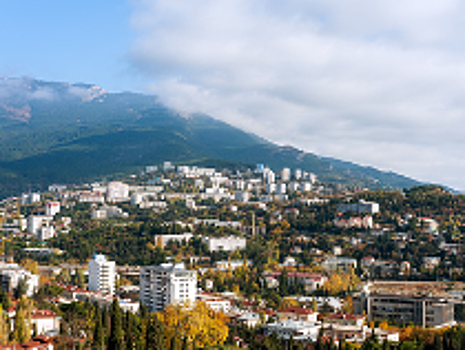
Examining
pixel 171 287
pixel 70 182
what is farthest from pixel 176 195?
pixel 171 287

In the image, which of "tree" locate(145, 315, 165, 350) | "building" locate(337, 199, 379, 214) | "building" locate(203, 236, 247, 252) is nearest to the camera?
"tree" locate(145, 315, 165, 350)

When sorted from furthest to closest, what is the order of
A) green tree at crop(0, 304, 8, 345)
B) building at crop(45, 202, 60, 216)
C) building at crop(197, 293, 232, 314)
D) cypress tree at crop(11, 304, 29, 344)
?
building at crop(45, 202, 60, 216) → building at crop(197, 293, 232, 314) → cypress tree at crop(11, 304, 29, 344) → green tree at crop(0, 304, 8, 345)

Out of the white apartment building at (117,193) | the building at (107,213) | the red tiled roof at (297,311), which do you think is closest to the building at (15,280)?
the red tiled roof at (297,311)

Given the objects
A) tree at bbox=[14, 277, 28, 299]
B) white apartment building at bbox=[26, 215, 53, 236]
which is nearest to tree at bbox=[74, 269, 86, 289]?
tree at bbox=[14, 277, 28, 299]

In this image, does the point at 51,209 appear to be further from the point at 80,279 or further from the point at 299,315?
the point at 299,315

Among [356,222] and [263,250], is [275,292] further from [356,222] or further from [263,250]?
[356,222]

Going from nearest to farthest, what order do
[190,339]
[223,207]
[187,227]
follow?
[190,339], [187,227], [223,207]

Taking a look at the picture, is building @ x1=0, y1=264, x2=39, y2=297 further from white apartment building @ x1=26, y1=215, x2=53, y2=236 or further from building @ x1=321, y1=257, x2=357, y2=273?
white apartment building @ x1=26, y1=215, x2=53, y2=236
